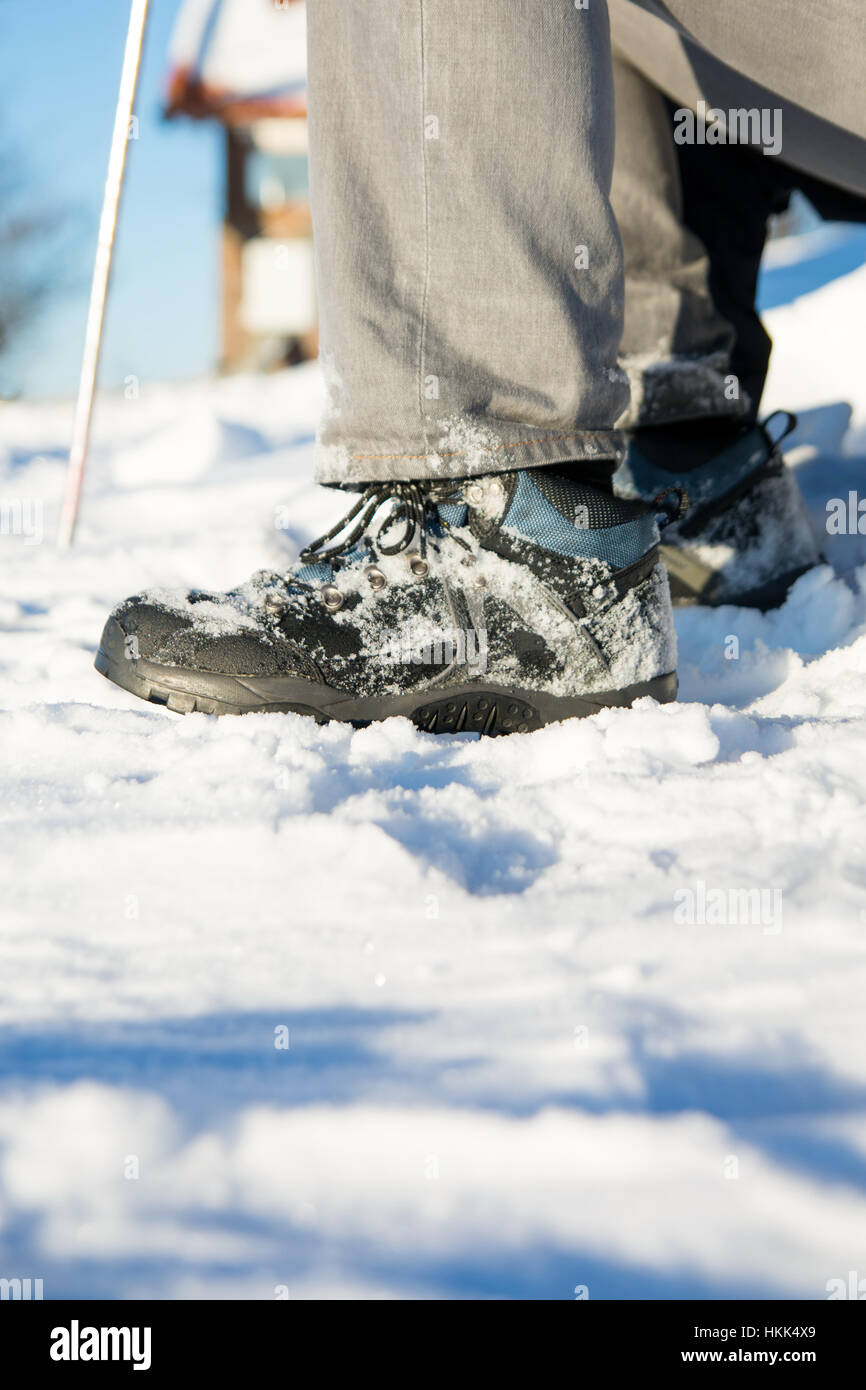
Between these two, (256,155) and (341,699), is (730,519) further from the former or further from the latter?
(256,155)

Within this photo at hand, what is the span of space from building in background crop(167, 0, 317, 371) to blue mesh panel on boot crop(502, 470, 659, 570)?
8.34m

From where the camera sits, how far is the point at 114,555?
206 centimetres

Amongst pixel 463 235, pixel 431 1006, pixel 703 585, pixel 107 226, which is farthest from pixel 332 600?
pixel 107 226

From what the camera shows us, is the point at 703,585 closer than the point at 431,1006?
No

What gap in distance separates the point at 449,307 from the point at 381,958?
27.6 inches

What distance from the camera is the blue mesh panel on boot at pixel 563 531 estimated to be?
1.15 metres

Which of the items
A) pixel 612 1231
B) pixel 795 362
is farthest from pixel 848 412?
pixel 612 1231

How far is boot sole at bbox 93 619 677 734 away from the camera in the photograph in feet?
3.72

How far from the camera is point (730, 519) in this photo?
1734 mm

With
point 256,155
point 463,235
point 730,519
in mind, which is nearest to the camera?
point 463,235

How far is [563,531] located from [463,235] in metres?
0.32

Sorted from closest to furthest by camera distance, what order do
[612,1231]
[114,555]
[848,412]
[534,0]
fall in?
[612,1231] → [534,0] → [114,555] → [848,412]

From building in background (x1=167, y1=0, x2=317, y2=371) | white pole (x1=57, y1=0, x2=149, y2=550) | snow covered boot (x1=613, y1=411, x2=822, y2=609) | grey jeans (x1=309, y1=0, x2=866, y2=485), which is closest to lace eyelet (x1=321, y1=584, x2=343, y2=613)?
grey jeans (x1=309, y1=0, x2=866, y2=485)

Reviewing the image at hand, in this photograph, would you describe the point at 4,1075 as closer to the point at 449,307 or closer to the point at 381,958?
Answer: the point at 381,958
